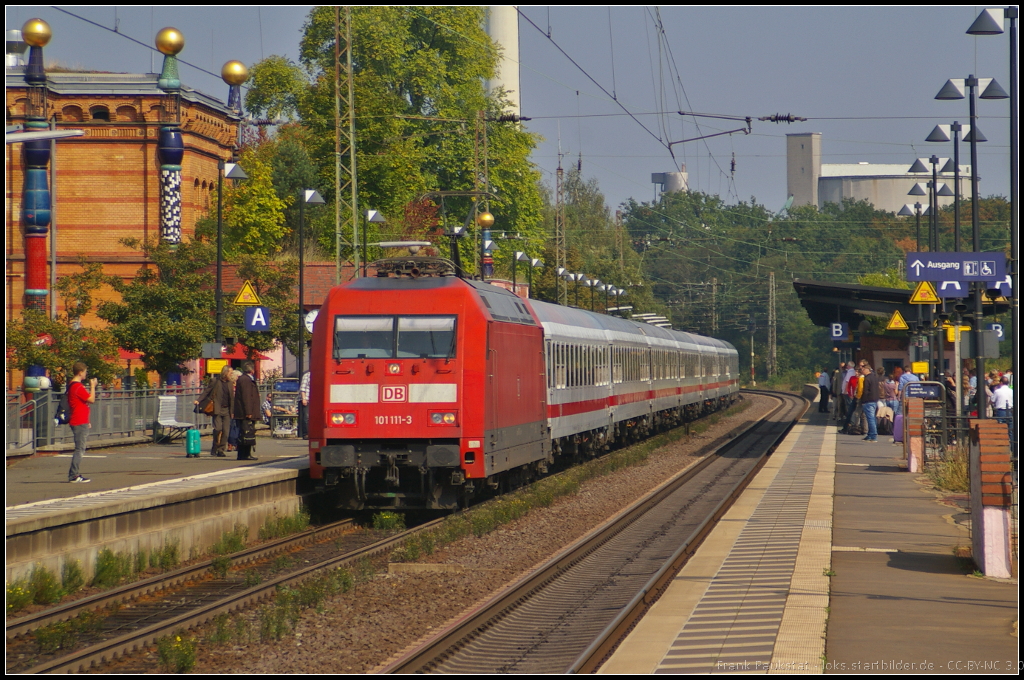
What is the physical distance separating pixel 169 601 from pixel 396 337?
219 inches

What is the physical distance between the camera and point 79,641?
9.50 meters

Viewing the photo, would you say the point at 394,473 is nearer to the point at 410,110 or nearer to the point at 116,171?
the point at 116,171

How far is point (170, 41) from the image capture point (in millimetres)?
25406

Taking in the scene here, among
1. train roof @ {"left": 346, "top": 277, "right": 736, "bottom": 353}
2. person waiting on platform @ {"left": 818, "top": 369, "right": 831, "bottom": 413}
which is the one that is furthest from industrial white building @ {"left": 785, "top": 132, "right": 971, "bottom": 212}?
train roof @ {"left": 346, "top": 277, "right": 736, "bottom": 353}

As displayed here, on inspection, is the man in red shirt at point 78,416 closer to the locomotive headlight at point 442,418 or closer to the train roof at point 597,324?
the locomotive headlight at point 442,418

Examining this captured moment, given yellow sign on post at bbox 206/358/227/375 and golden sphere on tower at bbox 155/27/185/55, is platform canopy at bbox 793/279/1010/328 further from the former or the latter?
golden sphere on tower at bbox 155/27/185/55

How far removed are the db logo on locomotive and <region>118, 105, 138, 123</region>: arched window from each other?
38378 mm

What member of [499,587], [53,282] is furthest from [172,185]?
[499,587]

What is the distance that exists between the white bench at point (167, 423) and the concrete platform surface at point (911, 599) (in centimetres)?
1470

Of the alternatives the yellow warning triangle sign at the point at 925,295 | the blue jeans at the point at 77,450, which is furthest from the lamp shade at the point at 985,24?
the blue jeans at the point at 77,450

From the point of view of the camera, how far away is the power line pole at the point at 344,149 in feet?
116

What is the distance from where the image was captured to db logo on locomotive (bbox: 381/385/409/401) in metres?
15.8

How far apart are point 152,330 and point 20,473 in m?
10.8

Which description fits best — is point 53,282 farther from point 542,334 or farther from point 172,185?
point 542,334
